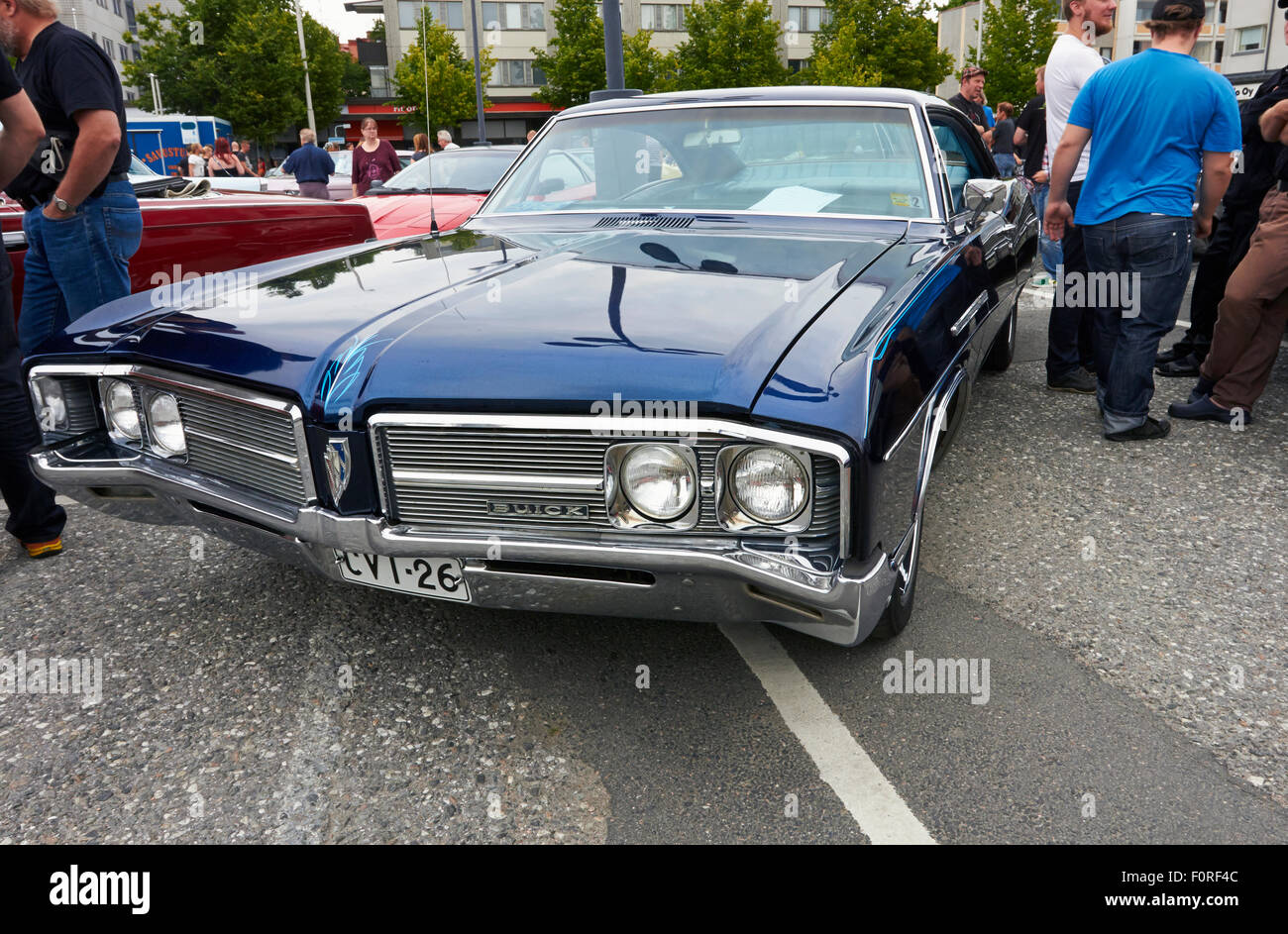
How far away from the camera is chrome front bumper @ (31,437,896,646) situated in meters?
1.98

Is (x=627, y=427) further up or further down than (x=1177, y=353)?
further up

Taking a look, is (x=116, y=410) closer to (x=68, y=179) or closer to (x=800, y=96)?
(x=68, y=179)

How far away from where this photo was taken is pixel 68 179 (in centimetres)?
362

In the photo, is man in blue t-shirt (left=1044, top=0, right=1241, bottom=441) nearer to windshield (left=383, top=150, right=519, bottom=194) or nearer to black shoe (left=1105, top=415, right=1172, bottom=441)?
black shoe (left=1105, top=415, right=1172, bottom=441)

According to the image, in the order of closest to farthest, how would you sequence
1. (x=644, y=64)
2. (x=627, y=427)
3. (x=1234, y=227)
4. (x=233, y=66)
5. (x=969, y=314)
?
1. (x=627, y=427)
2. (x=969, y=314)
3. (x=1234, y=227)
4. (x=233, y=66)
5. (x=644, y=64)

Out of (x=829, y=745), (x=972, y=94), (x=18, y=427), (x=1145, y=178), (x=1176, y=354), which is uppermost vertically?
(x=972, y=94)

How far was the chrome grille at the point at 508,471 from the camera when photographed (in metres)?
2.00

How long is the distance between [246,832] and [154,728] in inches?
21.6

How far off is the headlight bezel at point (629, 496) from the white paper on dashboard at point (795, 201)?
5.43 ft

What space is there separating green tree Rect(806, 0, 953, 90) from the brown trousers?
37262mm

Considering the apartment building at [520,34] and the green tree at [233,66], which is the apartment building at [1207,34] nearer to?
the apartment building at [520,34]

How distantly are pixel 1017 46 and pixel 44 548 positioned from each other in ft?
144

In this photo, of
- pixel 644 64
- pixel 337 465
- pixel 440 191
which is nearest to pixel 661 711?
pixel 337 465
